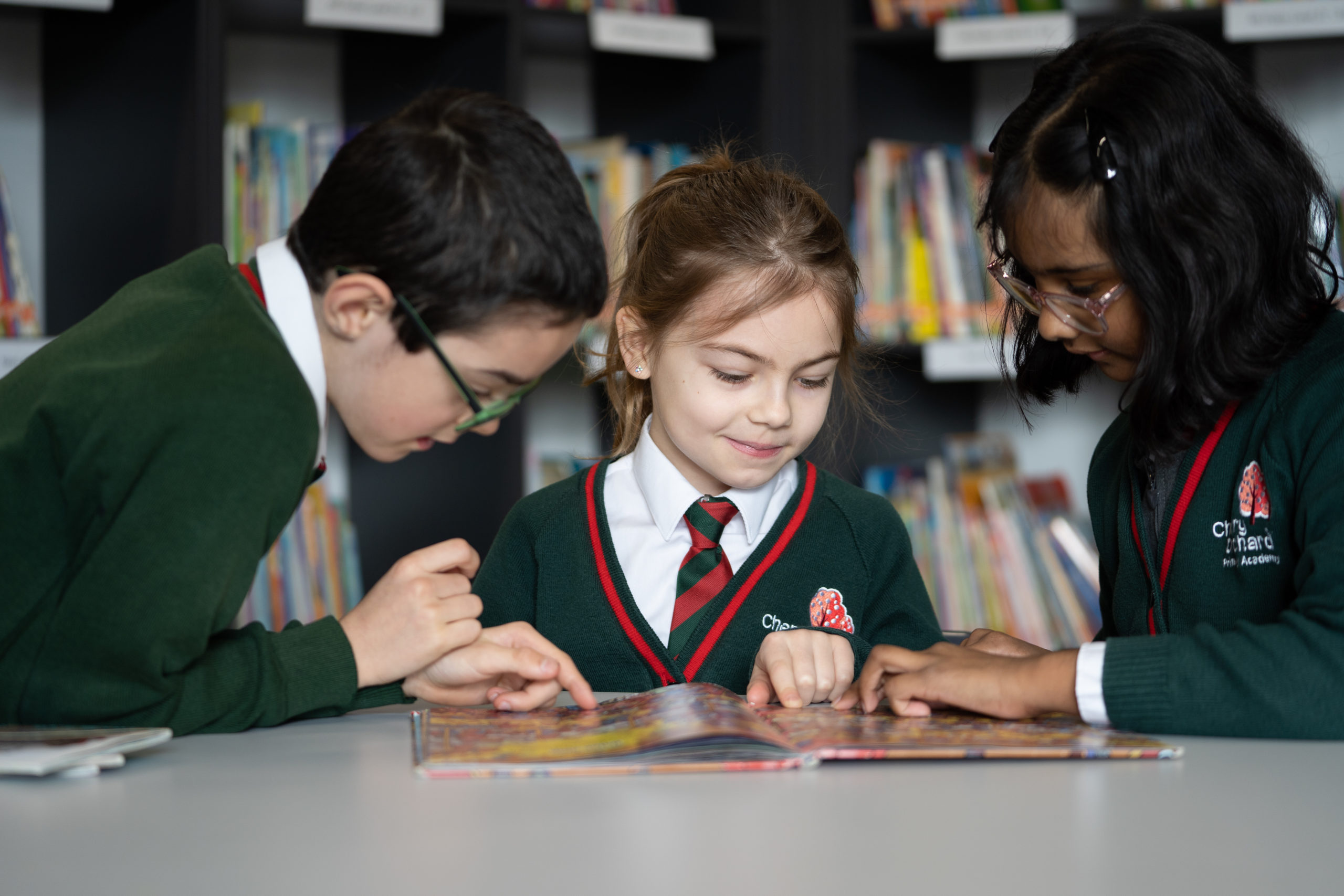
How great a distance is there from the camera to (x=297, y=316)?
917mm

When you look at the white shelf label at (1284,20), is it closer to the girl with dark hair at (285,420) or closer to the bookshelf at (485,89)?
the bookshelf at (485,89)

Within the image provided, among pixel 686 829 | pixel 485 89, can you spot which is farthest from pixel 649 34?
A: pixel 686 829

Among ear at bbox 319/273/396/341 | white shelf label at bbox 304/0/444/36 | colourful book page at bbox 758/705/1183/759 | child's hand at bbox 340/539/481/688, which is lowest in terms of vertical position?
colourful book page at bbox 758/705/1183/759

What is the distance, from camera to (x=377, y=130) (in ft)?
3.11

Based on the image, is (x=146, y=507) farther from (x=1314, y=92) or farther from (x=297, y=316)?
(x=1314, y=92)

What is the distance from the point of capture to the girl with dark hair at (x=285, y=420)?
81 cm

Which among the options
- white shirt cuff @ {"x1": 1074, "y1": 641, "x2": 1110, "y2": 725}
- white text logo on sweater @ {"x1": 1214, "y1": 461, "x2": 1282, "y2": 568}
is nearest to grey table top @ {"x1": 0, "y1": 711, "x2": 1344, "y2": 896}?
white shirt cuff @ {"x1": 1074, "y1": 641, "x2": 1110, "y2": 725}

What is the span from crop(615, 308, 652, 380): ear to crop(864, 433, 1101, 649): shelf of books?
0.94 meters

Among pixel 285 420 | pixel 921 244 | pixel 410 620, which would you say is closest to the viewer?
pixel 285 420

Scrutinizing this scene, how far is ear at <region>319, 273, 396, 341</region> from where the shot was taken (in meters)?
0.91

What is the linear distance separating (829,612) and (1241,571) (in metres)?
0.43

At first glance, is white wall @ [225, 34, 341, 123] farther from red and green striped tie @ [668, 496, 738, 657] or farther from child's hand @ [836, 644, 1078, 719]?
child's hand @ [836, 644, 1078, 719]

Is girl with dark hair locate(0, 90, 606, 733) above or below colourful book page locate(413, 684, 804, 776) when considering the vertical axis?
above

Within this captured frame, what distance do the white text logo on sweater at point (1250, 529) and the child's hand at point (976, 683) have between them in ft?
0.90
